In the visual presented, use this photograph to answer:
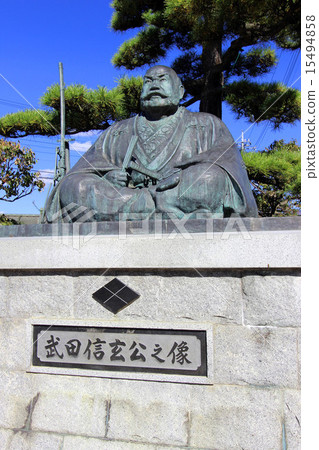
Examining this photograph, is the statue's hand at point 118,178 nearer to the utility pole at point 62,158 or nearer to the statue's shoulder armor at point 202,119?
the statue's shoulder armor at point 202,119

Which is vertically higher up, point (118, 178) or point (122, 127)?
point (122, 127)

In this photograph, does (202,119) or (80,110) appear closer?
(202,119)

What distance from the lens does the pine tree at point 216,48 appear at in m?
5.75

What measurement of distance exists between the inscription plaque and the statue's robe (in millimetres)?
702

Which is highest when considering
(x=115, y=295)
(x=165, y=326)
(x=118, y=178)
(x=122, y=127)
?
(x=122, y=127)

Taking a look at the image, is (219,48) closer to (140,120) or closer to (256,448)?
(140,120)

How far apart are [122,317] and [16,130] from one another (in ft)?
21.0

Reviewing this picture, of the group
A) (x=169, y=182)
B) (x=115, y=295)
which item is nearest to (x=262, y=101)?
(x=169, y=182)

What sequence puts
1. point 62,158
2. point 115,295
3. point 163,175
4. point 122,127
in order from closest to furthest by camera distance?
1. point 115,295
2. point 163,175
3. point 122,127
4. point 62,158

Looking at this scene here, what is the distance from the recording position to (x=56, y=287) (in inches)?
90.4

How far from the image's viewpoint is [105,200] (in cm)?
264

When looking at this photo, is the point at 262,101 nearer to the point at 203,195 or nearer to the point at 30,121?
the point at 30,121

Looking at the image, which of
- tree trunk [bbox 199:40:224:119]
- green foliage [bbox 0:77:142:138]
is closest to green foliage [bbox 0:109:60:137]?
green foliage [bbox 0:77:142:138]

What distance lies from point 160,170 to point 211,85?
478 cm
